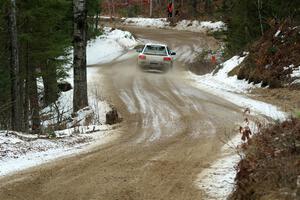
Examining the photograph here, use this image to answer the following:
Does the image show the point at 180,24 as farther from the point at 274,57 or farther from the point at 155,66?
the point at 274,57

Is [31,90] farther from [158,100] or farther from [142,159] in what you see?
[142,159]

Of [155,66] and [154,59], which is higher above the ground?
[154,59]

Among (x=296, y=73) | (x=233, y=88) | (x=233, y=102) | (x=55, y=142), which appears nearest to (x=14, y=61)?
(x=55, y=142)

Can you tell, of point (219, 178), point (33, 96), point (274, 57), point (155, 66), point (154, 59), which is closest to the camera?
point (219, 178)

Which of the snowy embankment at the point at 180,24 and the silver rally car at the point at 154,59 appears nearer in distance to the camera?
the silver rally car at the point at 154,59

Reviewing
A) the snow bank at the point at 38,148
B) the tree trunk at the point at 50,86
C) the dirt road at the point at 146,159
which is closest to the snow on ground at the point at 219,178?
the dirt road at the point at 146,159

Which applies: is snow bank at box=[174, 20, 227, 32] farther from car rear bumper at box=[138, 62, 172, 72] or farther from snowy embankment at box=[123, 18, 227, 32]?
car rear bumper at box=[138, 62, 172, 72]

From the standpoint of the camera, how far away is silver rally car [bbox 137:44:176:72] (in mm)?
25734

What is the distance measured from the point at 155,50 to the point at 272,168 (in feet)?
69.2

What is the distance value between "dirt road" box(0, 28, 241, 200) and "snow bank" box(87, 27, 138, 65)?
1979 cm

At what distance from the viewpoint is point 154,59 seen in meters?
25.7

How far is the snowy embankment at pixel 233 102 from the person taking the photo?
6406 millimetres

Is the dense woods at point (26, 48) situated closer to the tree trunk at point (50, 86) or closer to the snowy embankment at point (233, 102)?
the tree trunk at point (50, 86)

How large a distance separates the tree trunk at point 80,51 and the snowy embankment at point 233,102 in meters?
4.86
